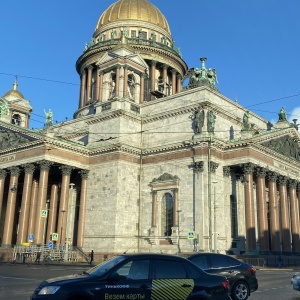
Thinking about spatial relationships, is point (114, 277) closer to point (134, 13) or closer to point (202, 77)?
point (202, 77)

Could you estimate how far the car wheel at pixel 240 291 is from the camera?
15.2m

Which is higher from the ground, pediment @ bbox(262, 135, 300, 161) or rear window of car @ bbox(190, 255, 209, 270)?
pediment @ bbox(262, 135, 300, 161)

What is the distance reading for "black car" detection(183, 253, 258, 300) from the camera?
602 inches

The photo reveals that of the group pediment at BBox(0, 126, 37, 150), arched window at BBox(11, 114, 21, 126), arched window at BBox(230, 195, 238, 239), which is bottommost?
arched window at BBox(230, 195, 238, 239)

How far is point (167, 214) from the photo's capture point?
42.4m

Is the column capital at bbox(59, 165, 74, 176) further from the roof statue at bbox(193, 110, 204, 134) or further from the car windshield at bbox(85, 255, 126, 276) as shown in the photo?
the car windshield at bbox(85, 255, 126, 276)

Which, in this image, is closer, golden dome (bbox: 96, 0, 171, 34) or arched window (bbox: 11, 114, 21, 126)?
arched window (bbox: 11, 114, 21, 126)

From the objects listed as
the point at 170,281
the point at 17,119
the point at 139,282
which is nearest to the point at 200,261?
the point at 170,281

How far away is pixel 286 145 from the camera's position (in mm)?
48125

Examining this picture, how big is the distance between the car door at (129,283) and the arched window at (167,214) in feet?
107

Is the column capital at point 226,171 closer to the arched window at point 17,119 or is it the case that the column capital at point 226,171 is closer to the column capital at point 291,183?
the column capital at point 291,183

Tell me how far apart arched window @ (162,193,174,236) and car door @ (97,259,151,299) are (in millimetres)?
32624

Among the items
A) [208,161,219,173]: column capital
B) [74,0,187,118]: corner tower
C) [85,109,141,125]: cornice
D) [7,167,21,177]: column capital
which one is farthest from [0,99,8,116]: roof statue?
[208,161,219,173]: column capital

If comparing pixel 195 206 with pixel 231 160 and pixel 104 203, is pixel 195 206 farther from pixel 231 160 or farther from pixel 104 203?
pixel 104 203
